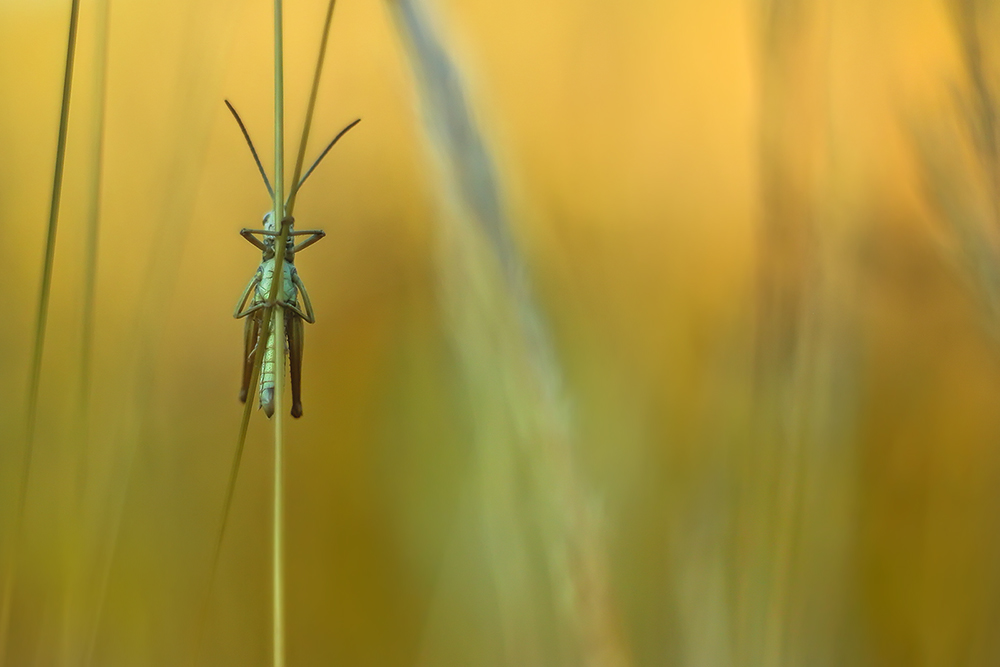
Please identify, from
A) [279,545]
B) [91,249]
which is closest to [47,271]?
[91,249]

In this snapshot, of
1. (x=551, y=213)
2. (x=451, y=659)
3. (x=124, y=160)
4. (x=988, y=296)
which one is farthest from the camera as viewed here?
(x=124, y=160)

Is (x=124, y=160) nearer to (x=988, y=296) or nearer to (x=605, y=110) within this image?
(x=605, y=110)

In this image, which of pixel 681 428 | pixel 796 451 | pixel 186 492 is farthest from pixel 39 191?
pixel 796 451

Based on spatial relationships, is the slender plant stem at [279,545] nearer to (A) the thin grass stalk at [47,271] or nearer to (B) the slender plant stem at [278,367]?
(B) the slender plant stem at [278,367]

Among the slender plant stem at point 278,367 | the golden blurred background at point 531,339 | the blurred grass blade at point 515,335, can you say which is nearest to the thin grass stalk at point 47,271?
the golden blurred background at point 531,339

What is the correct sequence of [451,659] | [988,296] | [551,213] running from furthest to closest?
1. [551,213]
2. [451,659]
3. [988,296]

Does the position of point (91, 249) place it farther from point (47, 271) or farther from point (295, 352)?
point (295, 352)
